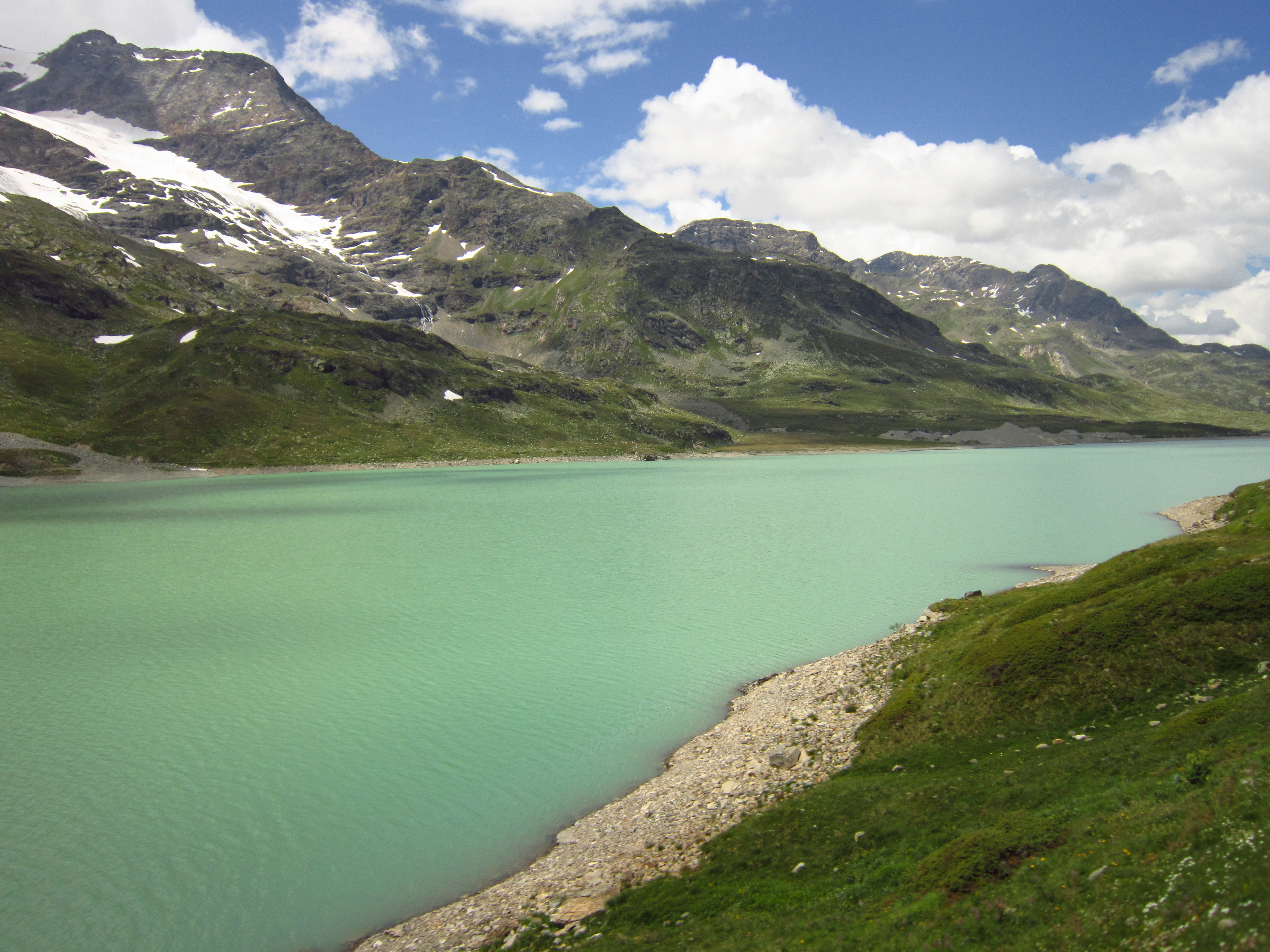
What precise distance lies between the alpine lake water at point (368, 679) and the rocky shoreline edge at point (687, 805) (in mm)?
1156

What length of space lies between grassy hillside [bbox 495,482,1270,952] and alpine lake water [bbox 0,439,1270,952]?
7388 mm

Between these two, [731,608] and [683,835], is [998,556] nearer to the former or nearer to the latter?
[731,608]

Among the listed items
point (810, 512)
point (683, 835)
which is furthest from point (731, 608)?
point (810, 512)

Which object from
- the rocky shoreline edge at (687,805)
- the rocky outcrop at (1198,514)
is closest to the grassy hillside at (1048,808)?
the rocky shoreline edge at (687,805)

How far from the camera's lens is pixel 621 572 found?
5681 centimetres

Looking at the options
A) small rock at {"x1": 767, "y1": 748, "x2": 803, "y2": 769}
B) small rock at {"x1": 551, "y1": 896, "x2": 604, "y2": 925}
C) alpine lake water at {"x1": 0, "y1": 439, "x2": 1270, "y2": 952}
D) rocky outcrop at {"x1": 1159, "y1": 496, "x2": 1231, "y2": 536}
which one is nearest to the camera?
small rock at {"x1": 551, "y1": 896, "x2": 604, "y2": 925}

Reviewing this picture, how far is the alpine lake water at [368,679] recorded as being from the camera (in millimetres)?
18797

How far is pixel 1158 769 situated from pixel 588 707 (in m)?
19.8

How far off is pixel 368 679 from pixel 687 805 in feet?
64.0

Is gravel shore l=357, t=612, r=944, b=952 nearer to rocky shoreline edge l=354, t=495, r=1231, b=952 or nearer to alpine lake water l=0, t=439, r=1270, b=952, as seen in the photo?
rocky shoreline edge l=354, t=495, r=1231, b=952

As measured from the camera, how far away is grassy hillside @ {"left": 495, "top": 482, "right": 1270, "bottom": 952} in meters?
10.1

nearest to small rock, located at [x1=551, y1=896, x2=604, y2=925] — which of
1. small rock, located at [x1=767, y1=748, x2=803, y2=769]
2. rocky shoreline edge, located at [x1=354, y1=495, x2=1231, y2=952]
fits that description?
rocky shoreline edge, located at [x1=354, y1=495, x2=1231, y2=952]

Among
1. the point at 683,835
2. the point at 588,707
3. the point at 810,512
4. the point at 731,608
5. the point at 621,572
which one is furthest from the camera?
the point at 810,512

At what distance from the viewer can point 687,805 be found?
66.2 ft
